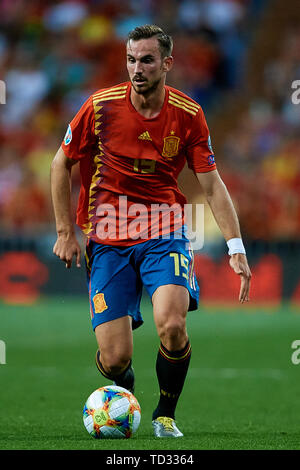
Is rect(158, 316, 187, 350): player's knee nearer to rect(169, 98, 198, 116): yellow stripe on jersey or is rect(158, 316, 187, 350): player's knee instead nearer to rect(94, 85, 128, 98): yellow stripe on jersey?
rect(169, 98, 198, 116): yellow stripe on jersey

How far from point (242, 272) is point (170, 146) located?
2.99 feet

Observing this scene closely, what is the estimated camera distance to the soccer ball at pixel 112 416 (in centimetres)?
588

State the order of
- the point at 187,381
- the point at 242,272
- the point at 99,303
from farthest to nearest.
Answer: the point at 187,381
the point at 99,303
the point at 242,272

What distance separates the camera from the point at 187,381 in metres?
9.11

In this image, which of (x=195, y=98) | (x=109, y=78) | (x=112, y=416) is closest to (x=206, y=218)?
(x=195, y=98)

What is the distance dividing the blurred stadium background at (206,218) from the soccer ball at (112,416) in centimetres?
21

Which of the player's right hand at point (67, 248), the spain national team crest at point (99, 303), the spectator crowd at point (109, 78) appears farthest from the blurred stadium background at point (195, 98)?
the player's right hand at point (67, 248)

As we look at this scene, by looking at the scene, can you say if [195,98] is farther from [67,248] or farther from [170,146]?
[67,248]

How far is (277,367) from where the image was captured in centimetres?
985

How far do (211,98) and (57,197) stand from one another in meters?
14.8

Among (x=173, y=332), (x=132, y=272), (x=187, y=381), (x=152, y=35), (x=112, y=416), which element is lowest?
(x=187, y=381)

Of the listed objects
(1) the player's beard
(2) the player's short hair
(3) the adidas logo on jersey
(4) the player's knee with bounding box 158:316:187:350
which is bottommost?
(4) the player's knee with bounding box 158:316:187:350

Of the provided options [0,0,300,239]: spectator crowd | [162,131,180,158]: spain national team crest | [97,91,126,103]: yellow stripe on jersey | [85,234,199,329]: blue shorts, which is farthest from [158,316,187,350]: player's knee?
[0,0,300,239]: spectator crowd

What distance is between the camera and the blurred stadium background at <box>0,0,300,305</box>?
651 inches
